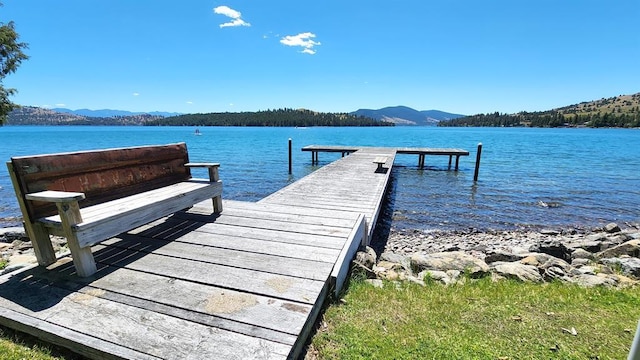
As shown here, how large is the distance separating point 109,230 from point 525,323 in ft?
13.7

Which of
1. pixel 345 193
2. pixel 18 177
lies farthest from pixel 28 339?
pixel 345 193

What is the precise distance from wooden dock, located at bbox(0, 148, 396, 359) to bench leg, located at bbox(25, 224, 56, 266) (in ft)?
0.28

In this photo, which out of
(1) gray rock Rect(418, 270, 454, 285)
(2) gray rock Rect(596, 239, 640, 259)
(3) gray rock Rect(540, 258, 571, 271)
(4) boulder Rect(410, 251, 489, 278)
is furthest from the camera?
(2) gray rock Rect(596, 239, 640, 259)

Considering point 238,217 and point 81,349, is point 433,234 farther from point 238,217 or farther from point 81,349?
point 81,349

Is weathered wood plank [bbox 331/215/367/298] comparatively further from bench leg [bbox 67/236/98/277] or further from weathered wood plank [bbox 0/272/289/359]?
bench leg [bbox 67/236/98/277]

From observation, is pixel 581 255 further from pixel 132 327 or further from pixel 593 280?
pixel 132 327

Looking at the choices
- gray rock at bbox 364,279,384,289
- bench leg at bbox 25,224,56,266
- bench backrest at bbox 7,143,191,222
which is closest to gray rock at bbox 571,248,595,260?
gray rock at bbox 364,279,384,289

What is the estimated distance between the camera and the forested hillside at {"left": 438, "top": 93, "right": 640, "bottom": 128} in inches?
4417

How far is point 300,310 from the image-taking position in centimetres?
251

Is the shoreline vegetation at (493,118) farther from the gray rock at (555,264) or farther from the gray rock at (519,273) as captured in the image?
the gray rock at (519,273)

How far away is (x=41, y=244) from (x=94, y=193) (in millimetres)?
797

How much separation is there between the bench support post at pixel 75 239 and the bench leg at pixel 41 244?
41 cm

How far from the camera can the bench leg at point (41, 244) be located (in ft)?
9.96

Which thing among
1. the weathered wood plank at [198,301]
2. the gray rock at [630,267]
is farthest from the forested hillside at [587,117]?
the weathered wood plank at [198,301]
